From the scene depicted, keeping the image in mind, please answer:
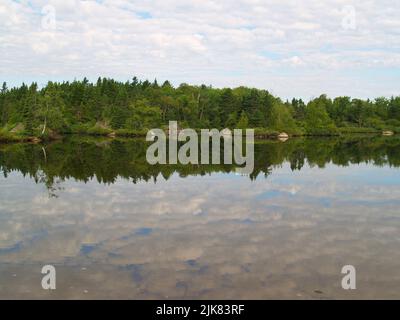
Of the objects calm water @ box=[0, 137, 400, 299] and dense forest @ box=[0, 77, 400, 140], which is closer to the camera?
calm water @ box=[0, 137, 400, 299]

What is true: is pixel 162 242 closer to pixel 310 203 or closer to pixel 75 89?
pixel 310 203

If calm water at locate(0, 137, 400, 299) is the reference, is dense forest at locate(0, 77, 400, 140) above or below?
above

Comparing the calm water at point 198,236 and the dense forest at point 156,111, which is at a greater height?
the dense forest at point 156,111

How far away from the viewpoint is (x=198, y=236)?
14328mm

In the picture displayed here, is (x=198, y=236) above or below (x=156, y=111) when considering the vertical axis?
below

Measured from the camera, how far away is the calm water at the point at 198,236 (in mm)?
10141

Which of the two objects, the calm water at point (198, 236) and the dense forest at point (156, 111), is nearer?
the calm water at point (198, 236)

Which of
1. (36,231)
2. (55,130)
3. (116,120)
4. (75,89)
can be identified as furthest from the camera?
(75,89)

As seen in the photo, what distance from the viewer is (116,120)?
97312mm

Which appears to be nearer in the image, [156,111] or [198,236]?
[198,236]

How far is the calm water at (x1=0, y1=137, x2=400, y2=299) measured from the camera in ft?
33.3
